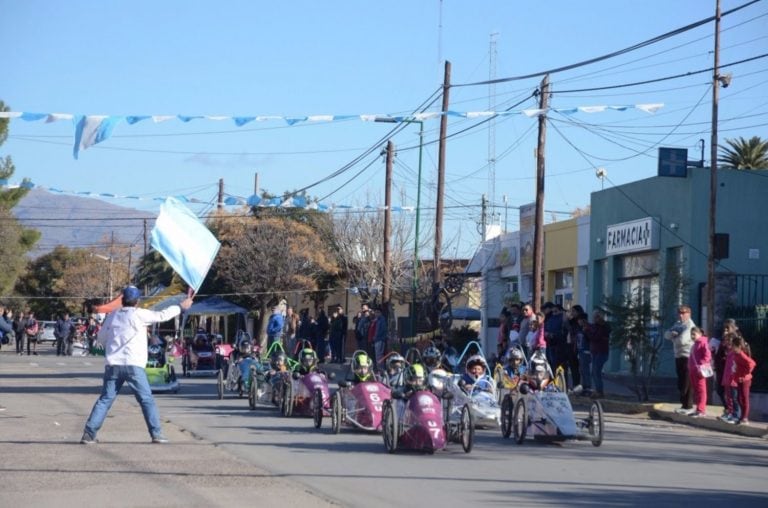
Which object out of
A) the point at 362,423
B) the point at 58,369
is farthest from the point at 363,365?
the point at 58,369

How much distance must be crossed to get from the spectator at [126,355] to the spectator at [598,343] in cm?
1109

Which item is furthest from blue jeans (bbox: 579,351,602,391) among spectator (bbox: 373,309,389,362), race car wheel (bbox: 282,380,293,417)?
spectator (bbox: 373,309,389,362)

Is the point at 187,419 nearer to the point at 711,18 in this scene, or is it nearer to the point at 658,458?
the point at 658,458

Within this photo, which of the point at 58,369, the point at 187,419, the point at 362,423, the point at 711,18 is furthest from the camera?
the point at 58,369

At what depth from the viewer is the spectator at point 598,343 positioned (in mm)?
23562

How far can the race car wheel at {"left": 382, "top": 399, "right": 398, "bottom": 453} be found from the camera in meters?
14.3

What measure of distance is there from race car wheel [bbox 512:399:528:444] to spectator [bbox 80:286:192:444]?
452 centimetres

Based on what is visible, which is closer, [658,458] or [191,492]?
[191,492]

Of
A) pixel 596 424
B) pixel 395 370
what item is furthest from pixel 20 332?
pixel 596 424

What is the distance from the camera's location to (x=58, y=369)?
37375mm

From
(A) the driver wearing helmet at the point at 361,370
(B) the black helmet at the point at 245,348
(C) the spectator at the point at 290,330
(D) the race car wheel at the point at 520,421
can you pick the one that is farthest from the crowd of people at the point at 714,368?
Result: (C) the spectator at the point at 290,330

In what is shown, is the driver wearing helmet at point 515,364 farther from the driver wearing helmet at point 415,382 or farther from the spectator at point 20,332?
the spectator at point 20,332

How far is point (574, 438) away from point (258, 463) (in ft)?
14.7

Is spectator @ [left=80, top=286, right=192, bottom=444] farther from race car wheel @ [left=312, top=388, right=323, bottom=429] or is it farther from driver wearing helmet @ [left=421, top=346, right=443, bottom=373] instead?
driver wearing helmet @ [left=421, top=346, right=443, bottom=373]
